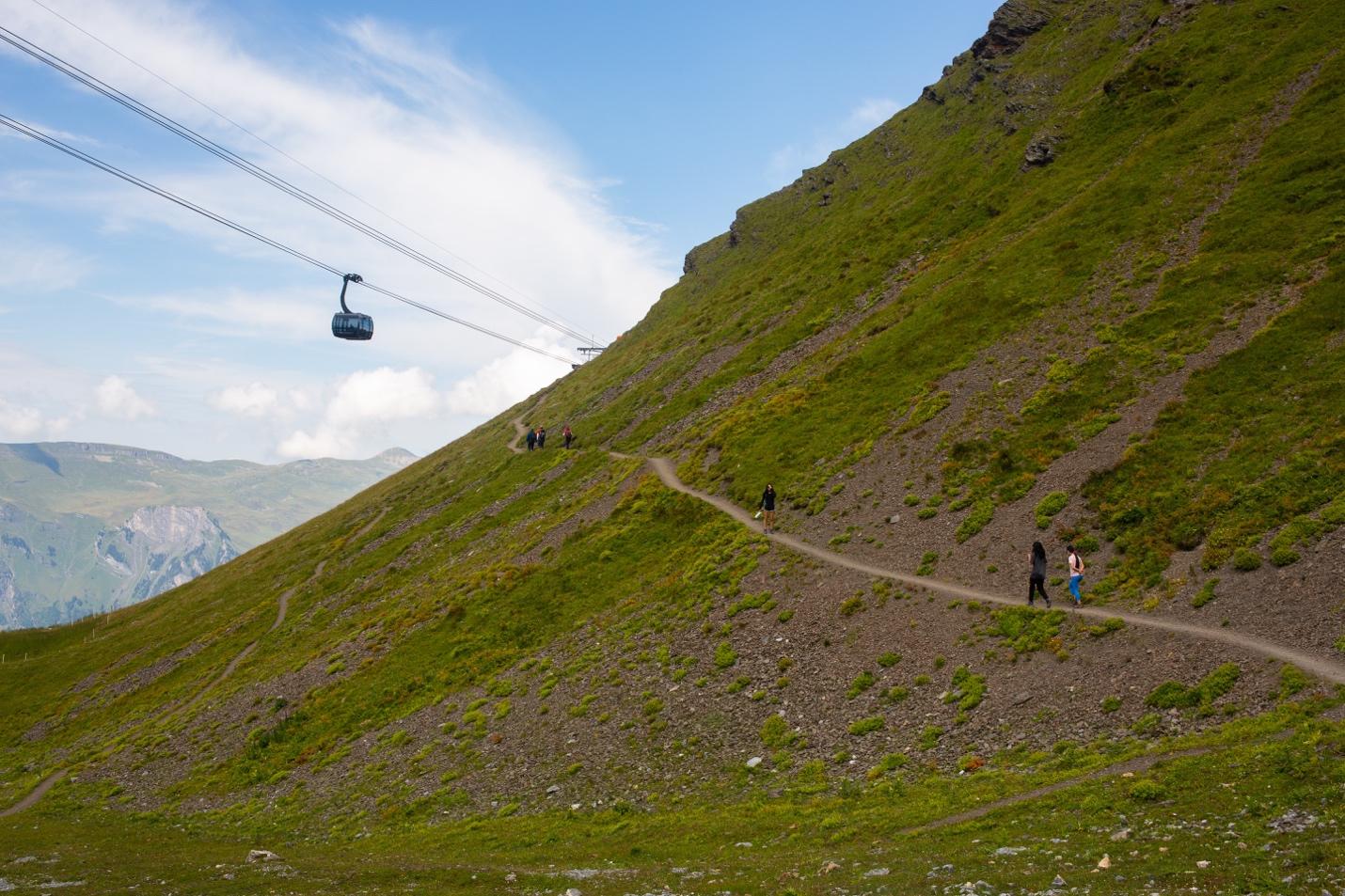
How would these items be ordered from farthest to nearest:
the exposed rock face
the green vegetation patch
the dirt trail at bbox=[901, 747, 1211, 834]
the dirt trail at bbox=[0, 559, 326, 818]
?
the exposed rock face < the dirt trail at bbox=[0, 559, 326, 818] < the green vegetation patch < the dirt trail at bbox=[901, 747, 1211, 834]

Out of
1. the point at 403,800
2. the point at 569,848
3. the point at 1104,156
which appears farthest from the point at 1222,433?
the point at 1104,156

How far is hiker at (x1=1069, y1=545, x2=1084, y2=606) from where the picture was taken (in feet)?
102

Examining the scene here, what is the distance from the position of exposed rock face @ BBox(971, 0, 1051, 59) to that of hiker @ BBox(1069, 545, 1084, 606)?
108 metres

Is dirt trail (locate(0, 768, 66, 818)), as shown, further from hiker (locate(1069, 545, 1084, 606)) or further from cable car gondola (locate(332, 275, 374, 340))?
hiker (locate(1069, 545, 1084, 606))

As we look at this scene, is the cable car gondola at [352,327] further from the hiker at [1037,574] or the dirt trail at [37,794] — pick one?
the hiker at [1037,574]

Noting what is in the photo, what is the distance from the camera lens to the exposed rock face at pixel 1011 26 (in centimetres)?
11225

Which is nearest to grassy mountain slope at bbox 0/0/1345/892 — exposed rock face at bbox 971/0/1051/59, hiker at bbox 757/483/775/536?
hiker at bbox 757/483/775/536

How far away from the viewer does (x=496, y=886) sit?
2184cm

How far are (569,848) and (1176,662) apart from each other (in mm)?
21363

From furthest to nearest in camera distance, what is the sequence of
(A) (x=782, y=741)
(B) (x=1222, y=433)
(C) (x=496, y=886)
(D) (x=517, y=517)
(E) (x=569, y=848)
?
(D) (x=517, y=517), (B) (x=1222, y=433), (A) (x=782, y=741), (E) (x=569, y=848), (C) (x=496, y=886)

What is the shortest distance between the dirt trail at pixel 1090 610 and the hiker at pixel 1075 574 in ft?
1.75

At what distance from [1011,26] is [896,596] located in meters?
111

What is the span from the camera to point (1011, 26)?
113500 mm

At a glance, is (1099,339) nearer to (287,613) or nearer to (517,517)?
(517,517)
